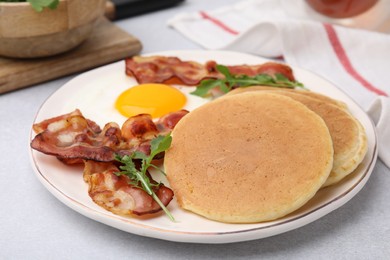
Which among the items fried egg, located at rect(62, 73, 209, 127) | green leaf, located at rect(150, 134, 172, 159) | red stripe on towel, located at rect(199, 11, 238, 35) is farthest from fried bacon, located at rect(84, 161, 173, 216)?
red stripe on towel, located at rect(199, 11, 238, 35)

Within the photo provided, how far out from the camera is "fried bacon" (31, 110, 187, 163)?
2115 millimetres

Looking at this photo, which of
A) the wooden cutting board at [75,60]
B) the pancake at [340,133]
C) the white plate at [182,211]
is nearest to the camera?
the white plate at [182,211]

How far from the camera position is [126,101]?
2.66 meters

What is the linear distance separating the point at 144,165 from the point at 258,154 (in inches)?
16.1

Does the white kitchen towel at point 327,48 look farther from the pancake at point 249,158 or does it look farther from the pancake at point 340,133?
the pancake at point 249,158

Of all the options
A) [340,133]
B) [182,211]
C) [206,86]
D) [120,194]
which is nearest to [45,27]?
[206,86]

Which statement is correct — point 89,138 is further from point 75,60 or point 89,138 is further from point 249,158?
point 75,60

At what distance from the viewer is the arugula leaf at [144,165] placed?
1.98m

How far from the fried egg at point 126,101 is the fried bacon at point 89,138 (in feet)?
0.80

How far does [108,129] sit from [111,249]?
0.52 meters

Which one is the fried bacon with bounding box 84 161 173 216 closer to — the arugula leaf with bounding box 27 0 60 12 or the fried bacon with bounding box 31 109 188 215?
the fried bacon with bounding box 31 109 188 215

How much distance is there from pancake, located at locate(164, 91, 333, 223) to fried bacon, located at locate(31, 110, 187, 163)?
15 centimetres

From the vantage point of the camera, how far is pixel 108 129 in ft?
7.50

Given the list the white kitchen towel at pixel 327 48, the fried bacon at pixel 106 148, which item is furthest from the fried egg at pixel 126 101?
the white kitchen towel at pixel 327 48
